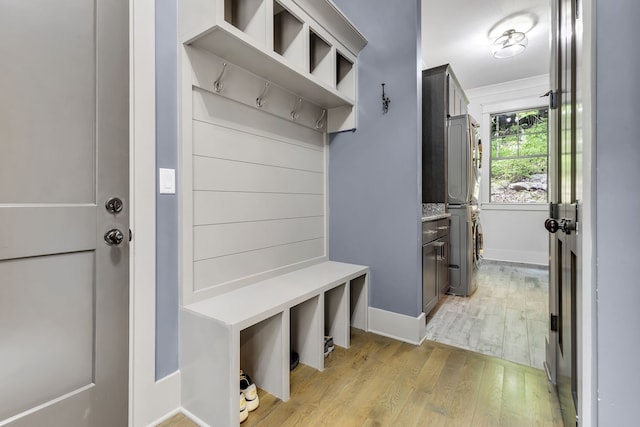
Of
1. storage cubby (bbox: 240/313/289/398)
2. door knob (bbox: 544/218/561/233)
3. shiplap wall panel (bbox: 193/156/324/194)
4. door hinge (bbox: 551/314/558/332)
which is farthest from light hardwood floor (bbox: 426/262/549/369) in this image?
shiplap wall panel (bbox: 193/156/324/194)

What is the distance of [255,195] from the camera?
1.90 meters

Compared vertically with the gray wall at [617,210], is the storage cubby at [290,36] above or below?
above

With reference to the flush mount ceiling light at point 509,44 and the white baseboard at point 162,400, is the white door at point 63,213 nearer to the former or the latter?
the white baseboard at point 162,400

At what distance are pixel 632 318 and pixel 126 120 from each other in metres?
1.74

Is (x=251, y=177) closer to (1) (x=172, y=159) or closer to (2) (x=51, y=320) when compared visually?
(1) (x=172, y=159)

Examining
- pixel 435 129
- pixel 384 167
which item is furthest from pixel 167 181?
pixel 435 129

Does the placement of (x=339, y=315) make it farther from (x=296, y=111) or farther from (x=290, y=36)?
(x=290, y=36)

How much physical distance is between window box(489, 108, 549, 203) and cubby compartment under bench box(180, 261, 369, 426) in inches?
169

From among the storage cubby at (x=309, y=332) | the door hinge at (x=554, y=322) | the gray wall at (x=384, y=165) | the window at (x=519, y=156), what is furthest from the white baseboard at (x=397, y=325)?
the window at (x=519, y=156)

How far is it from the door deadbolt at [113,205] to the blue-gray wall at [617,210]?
1.57 metres

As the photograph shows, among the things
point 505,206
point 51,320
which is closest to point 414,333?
point 51,320

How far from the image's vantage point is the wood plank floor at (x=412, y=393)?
4.62 ft

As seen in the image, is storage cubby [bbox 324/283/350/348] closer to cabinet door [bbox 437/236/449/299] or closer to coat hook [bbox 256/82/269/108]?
cabinet door [bbox 437/236/449/299]

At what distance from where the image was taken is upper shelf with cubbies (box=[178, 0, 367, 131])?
1410 millimetres
